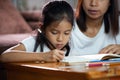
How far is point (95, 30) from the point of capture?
189 cm

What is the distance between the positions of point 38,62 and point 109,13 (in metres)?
0.64

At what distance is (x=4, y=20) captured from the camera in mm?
2695

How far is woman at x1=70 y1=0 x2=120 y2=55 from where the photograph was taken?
1.84 metres

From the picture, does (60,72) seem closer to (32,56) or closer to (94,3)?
(32,56)

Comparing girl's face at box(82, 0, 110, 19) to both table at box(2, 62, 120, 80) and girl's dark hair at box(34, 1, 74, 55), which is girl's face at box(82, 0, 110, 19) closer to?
girl's dark hair at box(34, 1, 74, 55)

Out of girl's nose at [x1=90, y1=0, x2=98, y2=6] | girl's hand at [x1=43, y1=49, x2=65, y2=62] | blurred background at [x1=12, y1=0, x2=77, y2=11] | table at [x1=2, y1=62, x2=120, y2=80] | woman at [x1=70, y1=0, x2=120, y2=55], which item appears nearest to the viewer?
table at [x1=2, y1=62, x2=120, y2=80]

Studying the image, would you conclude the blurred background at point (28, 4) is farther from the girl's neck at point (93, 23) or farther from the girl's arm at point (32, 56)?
the girl's arm at point (32, 56)

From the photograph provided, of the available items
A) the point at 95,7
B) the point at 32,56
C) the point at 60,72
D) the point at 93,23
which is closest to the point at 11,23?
the point at 93,23

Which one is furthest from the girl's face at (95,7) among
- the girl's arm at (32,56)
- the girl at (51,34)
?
the girl's arm at (32,56)

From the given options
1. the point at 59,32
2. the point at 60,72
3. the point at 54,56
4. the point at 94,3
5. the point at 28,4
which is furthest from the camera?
the point at 28,4

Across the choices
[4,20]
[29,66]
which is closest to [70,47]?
[29,66]

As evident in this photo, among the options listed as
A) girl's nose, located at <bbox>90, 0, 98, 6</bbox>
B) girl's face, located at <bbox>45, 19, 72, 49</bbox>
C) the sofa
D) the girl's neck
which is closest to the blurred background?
the sofa

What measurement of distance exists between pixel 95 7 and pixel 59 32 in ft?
0.92

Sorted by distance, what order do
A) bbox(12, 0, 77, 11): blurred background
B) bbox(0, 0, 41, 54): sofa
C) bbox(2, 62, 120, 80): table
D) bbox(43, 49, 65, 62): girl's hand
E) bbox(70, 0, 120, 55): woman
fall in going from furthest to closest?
bbox(12, 0, 77, 11): blurred background, bbox(0, 0, 41, 54): sofa, bbox(70, 0, 120, 55): woman, bbox(43, 49, 65, 62): girl's hand, bbox(2, 62, 120, 80): table
